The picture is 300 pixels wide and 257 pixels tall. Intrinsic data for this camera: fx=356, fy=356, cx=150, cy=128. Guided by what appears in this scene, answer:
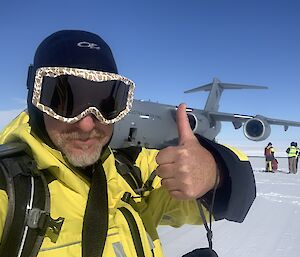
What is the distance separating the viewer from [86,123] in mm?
1372

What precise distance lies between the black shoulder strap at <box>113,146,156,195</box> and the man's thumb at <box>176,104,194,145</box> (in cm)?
35

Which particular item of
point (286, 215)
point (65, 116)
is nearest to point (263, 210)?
point (286, 215)

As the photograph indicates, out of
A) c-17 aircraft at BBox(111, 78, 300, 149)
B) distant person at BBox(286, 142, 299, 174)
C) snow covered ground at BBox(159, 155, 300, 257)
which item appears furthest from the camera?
distant person at BBox(286, 142, 299, 174)

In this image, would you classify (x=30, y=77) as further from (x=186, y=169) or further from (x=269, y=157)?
(x=269, y=157)

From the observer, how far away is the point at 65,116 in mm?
1346

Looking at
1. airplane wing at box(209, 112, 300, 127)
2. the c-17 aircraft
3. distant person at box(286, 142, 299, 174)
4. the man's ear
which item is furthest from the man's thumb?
distant person at box(286, 142, 299, 174)

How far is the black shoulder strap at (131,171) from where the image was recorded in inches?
61.7

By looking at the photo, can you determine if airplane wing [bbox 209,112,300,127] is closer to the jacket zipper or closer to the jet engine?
the jet engine

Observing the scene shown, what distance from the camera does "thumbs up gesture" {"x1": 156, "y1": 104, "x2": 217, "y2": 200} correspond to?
1229 mm

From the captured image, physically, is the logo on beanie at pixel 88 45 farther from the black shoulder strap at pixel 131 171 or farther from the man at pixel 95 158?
the black shoulder strap at pixel 131 171

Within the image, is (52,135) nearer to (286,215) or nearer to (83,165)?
(83,165)

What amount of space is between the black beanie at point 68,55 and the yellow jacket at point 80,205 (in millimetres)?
57

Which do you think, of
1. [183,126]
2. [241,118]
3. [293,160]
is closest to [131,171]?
[183,126]

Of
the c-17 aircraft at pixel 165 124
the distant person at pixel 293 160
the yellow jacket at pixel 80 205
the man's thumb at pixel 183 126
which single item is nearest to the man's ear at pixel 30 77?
the yellow jacket at pixel 80 205
